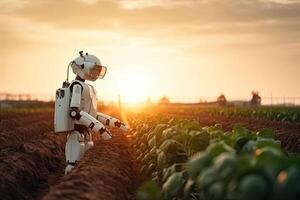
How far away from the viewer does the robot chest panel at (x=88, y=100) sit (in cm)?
1333

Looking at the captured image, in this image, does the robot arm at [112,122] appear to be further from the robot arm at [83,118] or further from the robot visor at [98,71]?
the robot arm at [83,118]

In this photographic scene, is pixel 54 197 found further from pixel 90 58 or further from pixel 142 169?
pixel 90 58

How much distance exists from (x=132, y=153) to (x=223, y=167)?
35.5 feet

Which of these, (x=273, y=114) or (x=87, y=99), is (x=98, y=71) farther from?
(x=273, y=114)

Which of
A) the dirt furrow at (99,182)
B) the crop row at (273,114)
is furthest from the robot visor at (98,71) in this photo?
the crop row at (273,114)

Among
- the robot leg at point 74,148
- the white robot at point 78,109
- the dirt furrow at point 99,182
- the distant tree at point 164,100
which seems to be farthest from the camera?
the distant tree at point 164,100

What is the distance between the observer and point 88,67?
1359 centimetres

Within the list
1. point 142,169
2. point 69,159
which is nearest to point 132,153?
point 69,159

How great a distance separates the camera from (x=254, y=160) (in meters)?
5.23

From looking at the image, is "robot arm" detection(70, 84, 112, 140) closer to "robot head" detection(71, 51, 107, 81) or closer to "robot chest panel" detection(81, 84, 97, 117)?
"robot chest panel" detection(81, 84, 97, 117)

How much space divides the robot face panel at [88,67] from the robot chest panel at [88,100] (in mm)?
258

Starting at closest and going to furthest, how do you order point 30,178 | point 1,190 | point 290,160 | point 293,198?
point 293,198, point 290,160, point 1,190, point 30,178

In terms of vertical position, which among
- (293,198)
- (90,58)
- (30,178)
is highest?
(90,58)

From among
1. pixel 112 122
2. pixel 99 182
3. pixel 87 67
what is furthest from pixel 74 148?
pixel 99 182
